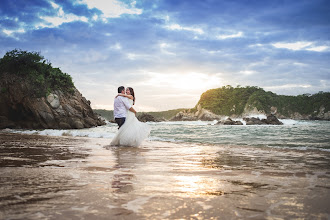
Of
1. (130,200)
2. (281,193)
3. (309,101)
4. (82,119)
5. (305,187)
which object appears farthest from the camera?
(309,101)

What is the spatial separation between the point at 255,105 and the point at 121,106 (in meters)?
101

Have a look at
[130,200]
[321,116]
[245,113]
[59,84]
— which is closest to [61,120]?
[59,84]

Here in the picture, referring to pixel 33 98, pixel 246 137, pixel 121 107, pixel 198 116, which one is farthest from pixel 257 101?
pixel 121 107

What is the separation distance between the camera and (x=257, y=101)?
103 meters

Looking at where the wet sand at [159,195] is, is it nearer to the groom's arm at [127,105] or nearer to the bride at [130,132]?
the bride at [130,132]

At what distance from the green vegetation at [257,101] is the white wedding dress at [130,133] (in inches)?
3930

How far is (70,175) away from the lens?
9.98ft

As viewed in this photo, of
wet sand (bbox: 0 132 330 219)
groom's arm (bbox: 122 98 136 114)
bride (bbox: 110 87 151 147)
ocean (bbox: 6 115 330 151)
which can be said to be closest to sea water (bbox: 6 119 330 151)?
ocean (bbox: 6 115 330 151)

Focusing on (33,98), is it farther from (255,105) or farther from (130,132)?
(255,105)

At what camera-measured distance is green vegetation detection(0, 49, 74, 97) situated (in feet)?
92.6

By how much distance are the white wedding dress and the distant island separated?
99.1 m

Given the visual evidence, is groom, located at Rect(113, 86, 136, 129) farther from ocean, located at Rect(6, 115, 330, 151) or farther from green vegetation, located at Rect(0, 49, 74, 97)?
green vegetation, located at Rect(0, 49, 74, 97)

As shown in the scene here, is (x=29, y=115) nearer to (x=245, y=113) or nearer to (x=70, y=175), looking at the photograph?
(x=70, y=175)

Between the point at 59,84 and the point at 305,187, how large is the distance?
3284cm
